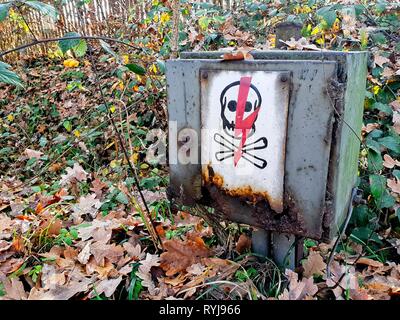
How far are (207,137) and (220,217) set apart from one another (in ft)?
1.16

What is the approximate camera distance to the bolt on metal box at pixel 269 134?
1280 millimetres

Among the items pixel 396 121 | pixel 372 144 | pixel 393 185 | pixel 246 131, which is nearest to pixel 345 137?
pixel 246 131

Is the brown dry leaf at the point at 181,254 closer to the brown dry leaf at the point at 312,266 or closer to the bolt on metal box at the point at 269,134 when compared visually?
the bolt on metal box at the point at 269,134

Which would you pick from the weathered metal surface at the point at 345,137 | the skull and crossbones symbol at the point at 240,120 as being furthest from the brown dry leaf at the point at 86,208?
the weathered metal surface at the point at 345,137

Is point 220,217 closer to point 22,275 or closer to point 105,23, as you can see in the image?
point 22,275

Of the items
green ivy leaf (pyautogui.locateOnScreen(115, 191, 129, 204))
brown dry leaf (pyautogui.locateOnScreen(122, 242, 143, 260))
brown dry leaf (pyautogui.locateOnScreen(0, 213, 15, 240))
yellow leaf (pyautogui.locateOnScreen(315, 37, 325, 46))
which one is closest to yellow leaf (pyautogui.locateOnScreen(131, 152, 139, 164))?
green ivy leaf (pyautogui.locateOnScreen(115, 191, 129, 204))

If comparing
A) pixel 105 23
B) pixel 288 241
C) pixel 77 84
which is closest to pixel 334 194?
pixel 288 241

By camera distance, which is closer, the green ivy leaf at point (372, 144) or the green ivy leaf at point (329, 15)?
the green ivy leaf at point (372, 144)

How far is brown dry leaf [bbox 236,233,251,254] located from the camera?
1780mm

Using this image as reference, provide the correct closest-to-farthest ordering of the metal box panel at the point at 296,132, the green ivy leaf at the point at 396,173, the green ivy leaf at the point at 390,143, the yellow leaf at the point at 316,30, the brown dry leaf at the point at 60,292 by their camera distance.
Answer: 1. the metal box panel at the point at 296,132
2. the brown dry leaf at the point at 60,292
3. the green ivy leaf at the point at 396,173
4. the green ivy leaf at the point at 390,143
5. the yellow leaf at the point at 316,30

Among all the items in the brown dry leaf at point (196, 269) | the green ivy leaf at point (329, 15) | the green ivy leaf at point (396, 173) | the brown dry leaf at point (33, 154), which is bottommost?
the brown dry leaf at point (33, 154)

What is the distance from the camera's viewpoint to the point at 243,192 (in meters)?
1.46

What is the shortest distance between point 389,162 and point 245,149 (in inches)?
48.4

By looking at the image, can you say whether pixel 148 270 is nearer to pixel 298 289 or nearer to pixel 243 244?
pixel 243 244
